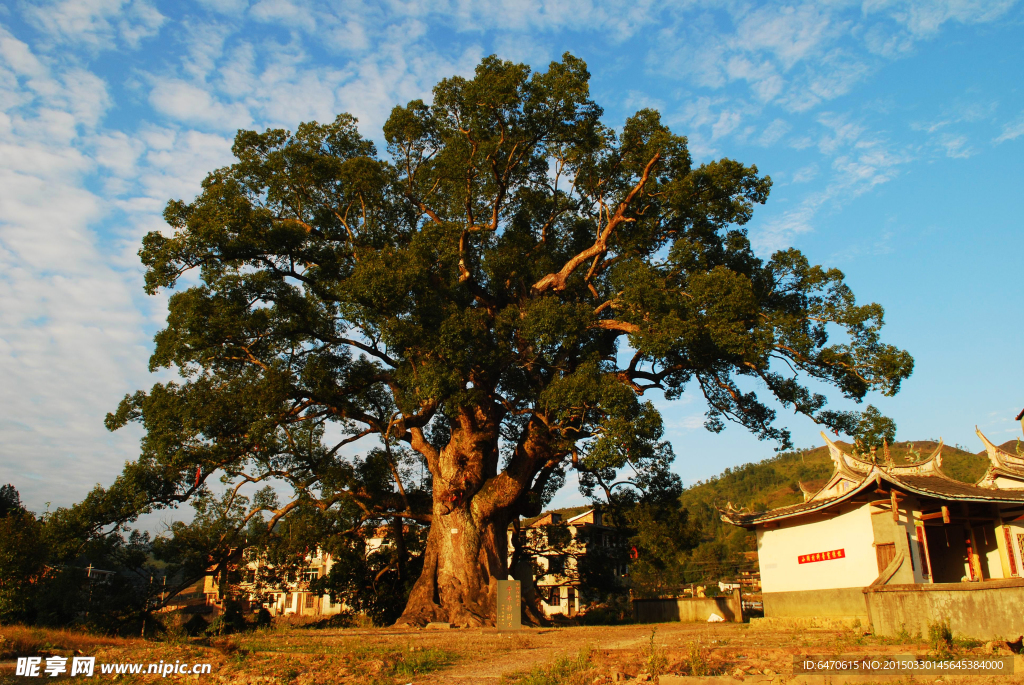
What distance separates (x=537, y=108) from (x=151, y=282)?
9.88m

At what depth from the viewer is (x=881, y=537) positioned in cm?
1332

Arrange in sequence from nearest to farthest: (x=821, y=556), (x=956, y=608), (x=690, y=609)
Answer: (x=956, y=608), (x=821, y=556), (x=690, y=609)

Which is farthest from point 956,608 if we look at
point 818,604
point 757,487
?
point 757,487

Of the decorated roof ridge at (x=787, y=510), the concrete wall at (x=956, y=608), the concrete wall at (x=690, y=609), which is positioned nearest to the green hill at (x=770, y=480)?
the concrete wall at (x=690, y=609)

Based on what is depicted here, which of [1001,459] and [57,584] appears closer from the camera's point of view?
[57,584]

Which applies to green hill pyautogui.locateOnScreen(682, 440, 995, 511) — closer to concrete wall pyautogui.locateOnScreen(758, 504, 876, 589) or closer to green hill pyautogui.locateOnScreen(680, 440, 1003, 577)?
green hill pyautogui.locateOnScreen(680, 440, 1003, 577)

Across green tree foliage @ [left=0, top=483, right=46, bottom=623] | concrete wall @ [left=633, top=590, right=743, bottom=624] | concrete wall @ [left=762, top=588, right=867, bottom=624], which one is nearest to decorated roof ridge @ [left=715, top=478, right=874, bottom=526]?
concrete wall @ [left=762, top=588, right=867, bottom=624]

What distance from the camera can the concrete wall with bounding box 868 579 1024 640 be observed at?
28.6ft

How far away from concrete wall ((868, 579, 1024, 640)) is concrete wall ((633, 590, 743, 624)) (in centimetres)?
990

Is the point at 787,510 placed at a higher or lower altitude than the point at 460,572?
higher

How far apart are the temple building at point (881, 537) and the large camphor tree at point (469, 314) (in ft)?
7.03

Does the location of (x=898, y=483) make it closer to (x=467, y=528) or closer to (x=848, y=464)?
(x=848, y=464)

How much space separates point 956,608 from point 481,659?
6.66 meters

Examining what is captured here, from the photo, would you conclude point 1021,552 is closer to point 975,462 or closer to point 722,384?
point 722,384
